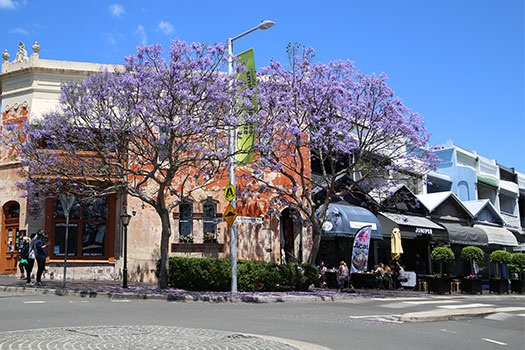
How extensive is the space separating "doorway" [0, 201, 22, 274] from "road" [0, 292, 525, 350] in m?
8.65

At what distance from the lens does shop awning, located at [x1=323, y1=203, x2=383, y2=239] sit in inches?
1021

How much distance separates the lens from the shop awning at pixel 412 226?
94.6 ft

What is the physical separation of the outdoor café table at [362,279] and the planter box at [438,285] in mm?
2427

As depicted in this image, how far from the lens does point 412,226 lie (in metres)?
29.5

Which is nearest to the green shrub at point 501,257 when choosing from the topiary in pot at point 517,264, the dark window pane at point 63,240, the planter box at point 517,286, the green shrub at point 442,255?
the topiary in pot at point 517,264

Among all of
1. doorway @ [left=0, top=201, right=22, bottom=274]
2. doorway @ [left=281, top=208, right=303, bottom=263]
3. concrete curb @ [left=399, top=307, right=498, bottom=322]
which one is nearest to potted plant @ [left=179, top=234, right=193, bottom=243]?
doorway @ [left=281, top=208, right=303, bottom=263]

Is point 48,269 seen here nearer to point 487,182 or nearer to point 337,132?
point 337,132

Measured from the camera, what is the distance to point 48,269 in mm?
22562

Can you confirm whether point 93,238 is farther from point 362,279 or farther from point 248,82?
point 362,279

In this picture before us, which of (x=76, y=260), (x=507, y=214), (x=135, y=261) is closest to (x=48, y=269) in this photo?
(x=76, y=260)

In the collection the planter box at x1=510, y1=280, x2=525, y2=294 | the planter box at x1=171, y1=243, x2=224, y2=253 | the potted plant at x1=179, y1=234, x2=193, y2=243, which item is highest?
the potted plant at x1=179, y1=234, x2=193, y2=243

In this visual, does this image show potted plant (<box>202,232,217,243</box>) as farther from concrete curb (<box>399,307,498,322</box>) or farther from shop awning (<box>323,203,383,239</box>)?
concrete curb (<box>399,307,498,322</box>)

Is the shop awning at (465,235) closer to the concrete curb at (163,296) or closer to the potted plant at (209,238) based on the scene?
the potted plant at (209,238)

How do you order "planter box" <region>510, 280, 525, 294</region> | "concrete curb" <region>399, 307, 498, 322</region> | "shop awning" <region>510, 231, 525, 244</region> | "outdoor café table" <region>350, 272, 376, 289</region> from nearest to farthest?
1. "concrete curb" <region>399, 307, 498, 322</region>
2. "outdoor café table" <region>350, 272, 376, 289</region>
3. "planter box" <region>510, 280, 525, 294</region>
4. "shop awning" <region>510, 231, 525, 244</region>
